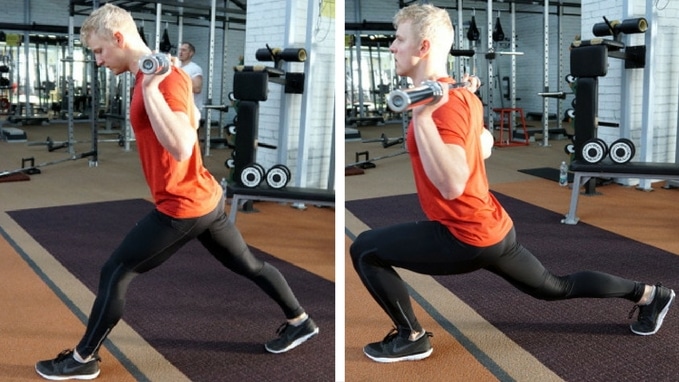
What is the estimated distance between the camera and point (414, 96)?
4.13ft

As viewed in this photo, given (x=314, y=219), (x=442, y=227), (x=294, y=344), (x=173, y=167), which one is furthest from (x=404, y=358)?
(x=314, y=219)

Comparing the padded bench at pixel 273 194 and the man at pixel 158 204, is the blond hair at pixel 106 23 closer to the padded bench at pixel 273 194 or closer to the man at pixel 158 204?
the man at pixel 158 204

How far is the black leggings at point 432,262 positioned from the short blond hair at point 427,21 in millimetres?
487

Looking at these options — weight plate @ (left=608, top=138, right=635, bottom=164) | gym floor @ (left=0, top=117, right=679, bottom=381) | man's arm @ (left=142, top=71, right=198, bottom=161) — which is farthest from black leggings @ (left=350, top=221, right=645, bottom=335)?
weight plate @ (left=608, top=138, right=635, bottom=164)

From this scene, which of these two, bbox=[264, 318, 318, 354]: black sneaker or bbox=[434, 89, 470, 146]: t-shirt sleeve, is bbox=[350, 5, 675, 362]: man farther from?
bbox=[264, 318, 318, 354]: black sneaker

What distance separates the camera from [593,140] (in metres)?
4.07

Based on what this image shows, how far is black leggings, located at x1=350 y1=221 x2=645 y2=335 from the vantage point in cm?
172

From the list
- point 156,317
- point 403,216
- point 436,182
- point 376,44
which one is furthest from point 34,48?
point 436,182

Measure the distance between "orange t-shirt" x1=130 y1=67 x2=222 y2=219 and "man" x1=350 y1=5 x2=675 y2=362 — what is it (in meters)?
0.44

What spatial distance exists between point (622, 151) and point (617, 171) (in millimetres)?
160

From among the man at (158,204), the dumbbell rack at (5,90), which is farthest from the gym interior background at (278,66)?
the dumbbell rack at (5,90)

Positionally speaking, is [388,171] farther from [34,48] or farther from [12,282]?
[34,48]

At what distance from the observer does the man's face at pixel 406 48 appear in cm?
151

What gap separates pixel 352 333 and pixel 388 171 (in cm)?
268
